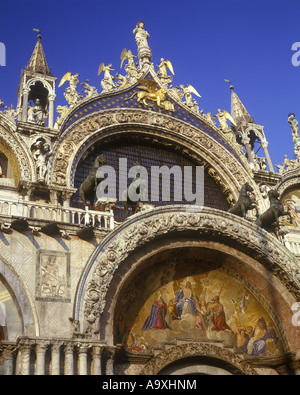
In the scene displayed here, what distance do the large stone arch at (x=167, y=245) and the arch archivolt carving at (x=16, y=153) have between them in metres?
4.01

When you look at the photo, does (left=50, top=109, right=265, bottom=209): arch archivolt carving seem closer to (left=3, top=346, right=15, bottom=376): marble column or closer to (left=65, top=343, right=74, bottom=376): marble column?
(left=65, top=343, right=74, bottom=376): marble column

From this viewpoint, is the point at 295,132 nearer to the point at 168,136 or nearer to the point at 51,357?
the point at 168,136

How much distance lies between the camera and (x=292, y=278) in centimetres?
1548

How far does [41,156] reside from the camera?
16203mm

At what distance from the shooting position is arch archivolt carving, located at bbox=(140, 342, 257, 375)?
1390cm

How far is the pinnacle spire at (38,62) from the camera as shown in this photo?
18406 millimetres

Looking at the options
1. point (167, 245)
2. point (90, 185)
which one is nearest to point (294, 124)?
point (167, 245)

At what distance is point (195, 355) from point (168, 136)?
27.8ft

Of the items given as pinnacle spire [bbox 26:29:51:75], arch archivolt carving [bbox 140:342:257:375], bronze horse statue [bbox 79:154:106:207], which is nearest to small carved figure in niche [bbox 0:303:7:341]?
arch archivolt carving [bbox 140:342:257:375]

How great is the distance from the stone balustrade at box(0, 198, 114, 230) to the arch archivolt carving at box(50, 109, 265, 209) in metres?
3.48

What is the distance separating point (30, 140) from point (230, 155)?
7837mm

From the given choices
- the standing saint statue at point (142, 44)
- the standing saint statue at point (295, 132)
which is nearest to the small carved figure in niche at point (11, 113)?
the standing saint statue at point (142, 44)

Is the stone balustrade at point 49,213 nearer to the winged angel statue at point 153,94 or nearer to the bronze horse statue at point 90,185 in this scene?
the bronze horse statue at point 90,185
